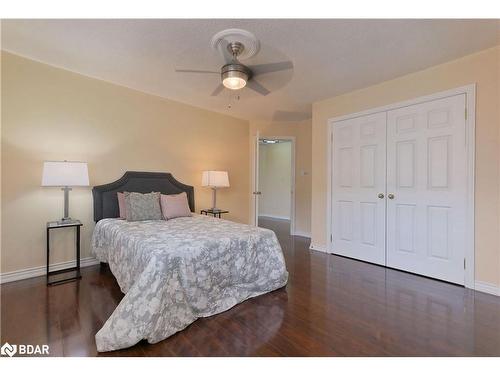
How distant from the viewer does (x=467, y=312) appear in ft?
6.81

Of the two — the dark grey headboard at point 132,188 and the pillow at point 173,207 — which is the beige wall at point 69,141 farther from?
the pillow at point 173,207

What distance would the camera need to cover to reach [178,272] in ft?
6.03

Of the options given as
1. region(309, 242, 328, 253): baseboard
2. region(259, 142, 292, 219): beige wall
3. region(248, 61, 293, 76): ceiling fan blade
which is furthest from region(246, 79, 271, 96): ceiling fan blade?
region(259, 142, 292, 219): beige wall

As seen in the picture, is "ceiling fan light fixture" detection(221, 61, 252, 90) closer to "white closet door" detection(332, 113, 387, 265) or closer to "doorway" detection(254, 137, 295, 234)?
"white closet door" detection(332, 113, 387, 265)

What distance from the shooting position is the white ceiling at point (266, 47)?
2086 millimetres

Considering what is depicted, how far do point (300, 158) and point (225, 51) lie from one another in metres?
3.31

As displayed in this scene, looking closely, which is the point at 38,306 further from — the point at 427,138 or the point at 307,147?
the point at 307,147

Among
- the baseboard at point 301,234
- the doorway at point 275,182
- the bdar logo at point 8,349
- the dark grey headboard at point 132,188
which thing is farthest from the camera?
the doorway at point 275,182

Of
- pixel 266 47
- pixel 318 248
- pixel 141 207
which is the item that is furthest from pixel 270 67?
pixel 318 248

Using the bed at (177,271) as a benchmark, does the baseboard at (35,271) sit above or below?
below

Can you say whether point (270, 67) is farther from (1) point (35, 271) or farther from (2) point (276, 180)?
(2) point (276, 180)

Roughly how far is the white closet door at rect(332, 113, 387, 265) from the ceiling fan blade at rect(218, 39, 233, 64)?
2017 millimetres

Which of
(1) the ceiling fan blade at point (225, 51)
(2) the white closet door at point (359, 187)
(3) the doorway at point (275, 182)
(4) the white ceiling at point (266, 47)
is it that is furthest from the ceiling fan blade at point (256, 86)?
(3) the doorway at point (275, 182)

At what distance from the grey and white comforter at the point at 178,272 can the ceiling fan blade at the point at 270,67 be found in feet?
5.63
